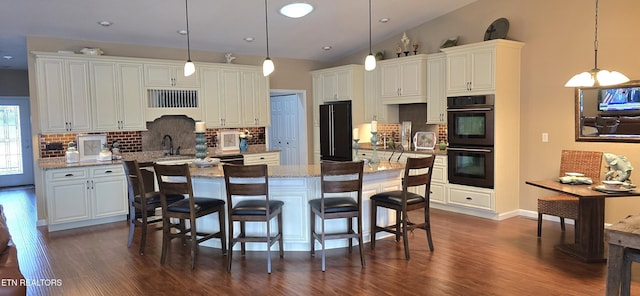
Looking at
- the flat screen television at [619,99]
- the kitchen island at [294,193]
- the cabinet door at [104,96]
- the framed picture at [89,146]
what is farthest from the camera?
the framed picture at [89,146]

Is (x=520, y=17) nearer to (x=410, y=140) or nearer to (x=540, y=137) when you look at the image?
(x=540, y=137)

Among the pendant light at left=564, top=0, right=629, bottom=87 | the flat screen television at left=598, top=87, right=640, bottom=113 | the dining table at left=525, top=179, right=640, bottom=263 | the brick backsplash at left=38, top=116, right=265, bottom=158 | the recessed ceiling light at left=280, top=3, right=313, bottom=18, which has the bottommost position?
the dining table at left=525, top=179, right=640, bottom=263

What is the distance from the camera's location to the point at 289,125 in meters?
8.88

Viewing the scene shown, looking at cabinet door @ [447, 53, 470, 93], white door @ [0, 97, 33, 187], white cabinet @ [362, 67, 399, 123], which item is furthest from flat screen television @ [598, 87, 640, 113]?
white door @ [0, 97, 33, 187]

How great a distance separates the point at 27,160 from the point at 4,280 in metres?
9.05

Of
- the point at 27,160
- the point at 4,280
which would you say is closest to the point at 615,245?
the point at 4,280

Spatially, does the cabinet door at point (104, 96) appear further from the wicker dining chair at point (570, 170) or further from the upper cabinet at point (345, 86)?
the wicker dining chair at point (570, 170)

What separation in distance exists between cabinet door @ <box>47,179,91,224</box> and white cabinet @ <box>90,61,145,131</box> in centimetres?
89

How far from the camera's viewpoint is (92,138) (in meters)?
6.14

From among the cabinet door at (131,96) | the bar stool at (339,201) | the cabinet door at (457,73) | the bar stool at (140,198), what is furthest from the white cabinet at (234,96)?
the bar stool at (339,201)

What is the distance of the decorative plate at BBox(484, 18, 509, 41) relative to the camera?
19.0 feet

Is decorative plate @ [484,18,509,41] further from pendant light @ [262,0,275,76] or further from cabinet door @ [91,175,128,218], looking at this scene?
cabinet door @ [91,175,128,218]

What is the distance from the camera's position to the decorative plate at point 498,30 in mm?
5781

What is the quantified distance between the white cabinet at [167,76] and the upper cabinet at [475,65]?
3.94 meters
